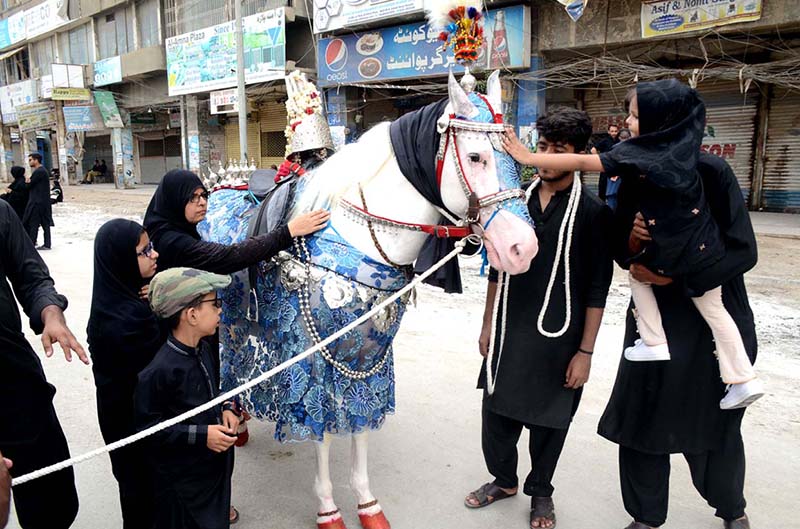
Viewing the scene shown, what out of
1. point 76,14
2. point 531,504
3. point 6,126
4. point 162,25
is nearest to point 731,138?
point 531,504

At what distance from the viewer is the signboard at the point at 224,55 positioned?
47.1 feet

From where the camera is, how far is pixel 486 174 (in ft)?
6.37

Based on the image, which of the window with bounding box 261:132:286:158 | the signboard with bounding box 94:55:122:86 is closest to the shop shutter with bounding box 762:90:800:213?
the window with bounding box 261:132:286:158

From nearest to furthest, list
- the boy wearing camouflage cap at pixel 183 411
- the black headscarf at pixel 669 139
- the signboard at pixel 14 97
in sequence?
1. the black headscarf at pixel 669 139
2. the boy wearing camouflage cap at pixel 183 411
3. the signboard at pixel 14 97

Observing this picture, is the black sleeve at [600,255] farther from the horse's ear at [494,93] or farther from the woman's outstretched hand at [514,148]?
the horse's ear at [494,93]

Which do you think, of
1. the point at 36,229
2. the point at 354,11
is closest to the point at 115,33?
the point at 354,11

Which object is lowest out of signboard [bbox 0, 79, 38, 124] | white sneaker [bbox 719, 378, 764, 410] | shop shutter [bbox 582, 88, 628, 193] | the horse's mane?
white sneaker [bbox 719, 378, 764, 410]

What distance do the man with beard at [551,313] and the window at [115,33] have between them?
21.8 metres

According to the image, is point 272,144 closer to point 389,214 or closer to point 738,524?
point 389,214

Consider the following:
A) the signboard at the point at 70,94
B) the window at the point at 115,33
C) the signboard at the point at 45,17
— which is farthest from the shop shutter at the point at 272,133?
the signboard at the point at 45,17

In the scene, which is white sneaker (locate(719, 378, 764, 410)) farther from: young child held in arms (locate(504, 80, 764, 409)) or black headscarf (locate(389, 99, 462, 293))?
black headscarf (locate(389, 99, 462, 293))

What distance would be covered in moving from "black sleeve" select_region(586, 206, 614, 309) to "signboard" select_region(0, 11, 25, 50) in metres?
31.1

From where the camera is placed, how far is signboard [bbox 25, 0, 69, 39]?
2258 centimetres

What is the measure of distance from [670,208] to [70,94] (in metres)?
24.8
